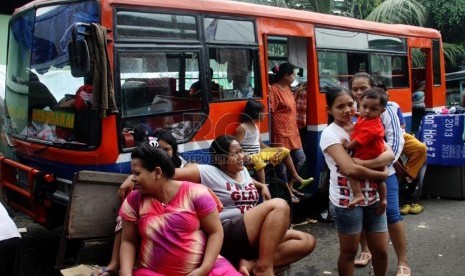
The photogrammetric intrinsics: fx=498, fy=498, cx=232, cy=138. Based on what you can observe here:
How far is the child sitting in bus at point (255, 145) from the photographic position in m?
5.37

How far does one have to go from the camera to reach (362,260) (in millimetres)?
4699

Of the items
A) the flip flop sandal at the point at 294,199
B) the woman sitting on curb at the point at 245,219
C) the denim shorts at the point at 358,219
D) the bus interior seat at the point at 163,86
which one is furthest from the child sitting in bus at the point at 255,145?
the denim shorts at the point at 358,219

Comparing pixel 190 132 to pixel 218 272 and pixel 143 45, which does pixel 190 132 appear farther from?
pixel 218 272

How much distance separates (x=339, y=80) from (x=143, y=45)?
10.8ft

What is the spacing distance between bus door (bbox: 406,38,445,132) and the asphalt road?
2.85 m

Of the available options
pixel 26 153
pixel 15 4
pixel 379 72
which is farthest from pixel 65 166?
pixel 15 4

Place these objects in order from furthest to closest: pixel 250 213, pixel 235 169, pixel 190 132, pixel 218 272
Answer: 1. pixel 190 132
2. pixel 235 169
3. pixel 250 213
4. pixel 218 272

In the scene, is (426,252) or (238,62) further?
(238,62)

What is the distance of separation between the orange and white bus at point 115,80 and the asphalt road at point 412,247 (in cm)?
60

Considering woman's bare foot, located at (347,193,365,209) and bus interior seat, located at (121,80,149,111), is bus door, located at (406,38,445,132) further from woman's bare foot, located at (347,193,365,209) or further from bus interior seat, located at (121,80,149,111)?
woman's bare foot, located at (347,193,365,209)

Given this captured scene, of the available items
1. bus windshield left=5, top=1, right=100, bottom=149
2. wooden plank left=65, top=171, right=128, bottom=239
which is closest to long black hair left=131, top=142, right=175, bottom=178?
wooden plank left=65, top=171, right=128, bottom=239

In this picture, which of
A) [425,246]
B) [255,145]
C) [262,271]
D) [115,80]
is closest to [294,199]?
[255,145]

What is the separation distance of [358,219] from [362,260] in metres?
1.41

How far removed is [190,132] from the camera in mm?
4996
